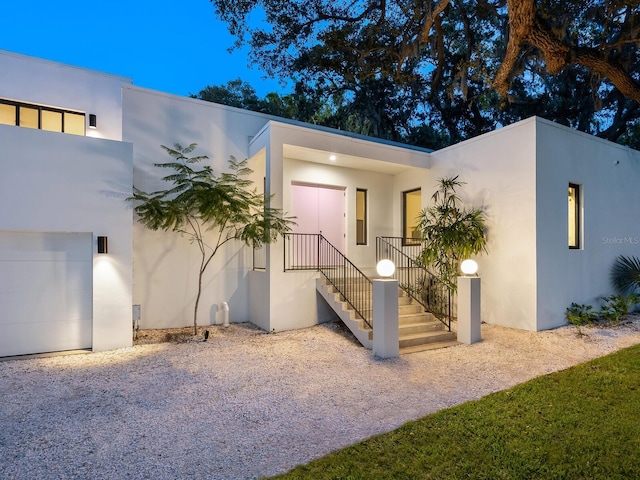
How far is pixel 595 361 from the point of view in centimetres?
539

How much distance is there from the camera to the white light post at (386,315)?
567 centimetres

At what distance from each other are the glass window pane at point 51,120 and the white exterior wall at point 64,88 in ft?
0.68

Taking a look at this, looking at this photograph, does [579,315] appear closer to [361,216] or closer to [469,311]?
[469,311]

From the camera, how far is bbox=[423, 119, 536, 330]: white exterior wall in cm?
732

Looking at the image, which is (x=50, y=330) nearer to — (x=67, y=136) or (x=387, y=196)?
(x=67, y=136)

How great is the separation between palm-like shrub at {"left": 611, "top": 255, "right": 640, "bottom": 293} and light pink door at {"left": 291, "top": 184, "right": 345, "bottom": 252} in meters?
7.24

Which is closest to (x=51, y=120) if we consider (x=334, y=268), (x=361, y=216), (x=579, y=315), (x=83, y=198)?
(x=83, y=198)

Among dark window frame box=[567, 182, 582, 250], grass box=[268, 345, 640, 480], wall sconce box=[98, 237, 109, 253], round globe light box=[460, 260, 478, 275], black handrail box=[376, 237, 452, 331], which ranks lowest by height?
grass box=[268, 345, 640, 480]

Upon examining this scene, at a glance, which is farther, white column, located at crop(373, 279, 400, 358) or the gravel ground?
white column, located at crop(373, 279, 400, 358)

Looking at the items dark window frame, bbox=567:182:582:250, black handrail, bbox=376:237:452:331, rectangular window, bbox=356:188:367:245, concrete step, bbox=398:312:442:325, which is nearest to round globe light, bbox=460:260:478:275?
black handrail, bbox=376:237:452:331

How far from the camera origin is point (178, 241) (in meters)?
8.02

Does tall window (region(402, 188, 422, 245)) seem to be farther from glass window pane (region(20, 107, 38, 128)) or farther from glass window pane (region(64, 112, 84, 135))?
glass window pane (region(20, 107, 38, 128))

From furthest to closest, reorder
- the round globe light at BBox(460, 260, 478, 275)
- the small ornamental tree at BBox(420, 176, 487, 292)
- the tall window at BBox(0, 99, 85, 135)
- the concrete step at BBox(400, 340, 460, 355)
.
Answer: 1. the tall window at BBox(0, 99, 85, 135)
2. the small ornamental tree at BBox(420, 176, 487, 292)
3. the round globe light at BBox(460, 260, 478, 275)
4. the concrete step at BBox(400, 340, 460, 355)

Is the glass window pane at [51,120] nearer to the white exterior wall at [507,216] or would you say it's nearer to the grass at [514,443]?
the grass at [514,443]
